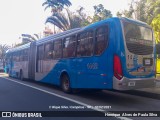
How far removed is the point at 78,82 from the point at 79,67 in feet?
2.19

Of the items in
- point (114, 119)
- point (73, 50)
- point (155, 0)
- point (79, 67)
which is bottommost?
point (114, 119)

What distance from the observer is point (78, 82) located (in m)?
11.7

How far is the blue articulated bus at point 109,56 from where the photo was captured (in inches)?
372

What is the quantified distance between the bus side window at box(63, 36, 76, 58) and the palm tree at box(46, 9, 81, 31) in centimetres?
1978

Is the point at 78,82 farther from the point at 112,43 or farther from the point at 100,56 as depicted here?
the point at 112,43

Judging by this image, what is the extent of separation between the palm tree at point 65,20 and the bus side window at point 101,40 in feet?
74.8

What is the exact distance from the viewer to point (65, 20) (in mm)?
33625

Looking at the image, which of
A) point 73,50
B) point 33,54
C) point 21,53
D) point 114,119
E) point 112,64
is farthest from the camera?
point 21,53

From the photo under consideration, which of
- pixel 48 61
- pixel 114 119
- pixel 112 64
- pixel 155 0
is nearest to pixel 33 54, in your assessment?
pixel 48 61

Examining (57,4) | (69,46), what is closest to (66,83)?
(69,46)

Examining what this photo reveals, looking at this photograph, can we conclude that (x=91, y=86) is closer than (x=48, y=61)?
Yes

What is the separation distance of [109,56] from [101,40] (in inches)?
35.9

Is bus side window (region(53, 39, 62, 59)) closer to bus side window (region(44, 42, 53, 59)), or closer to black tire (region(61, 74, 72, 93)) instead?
bus side window (region(44, 42, 53, 59))

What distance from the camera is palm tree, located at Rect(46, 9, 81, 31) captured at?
33125mm
